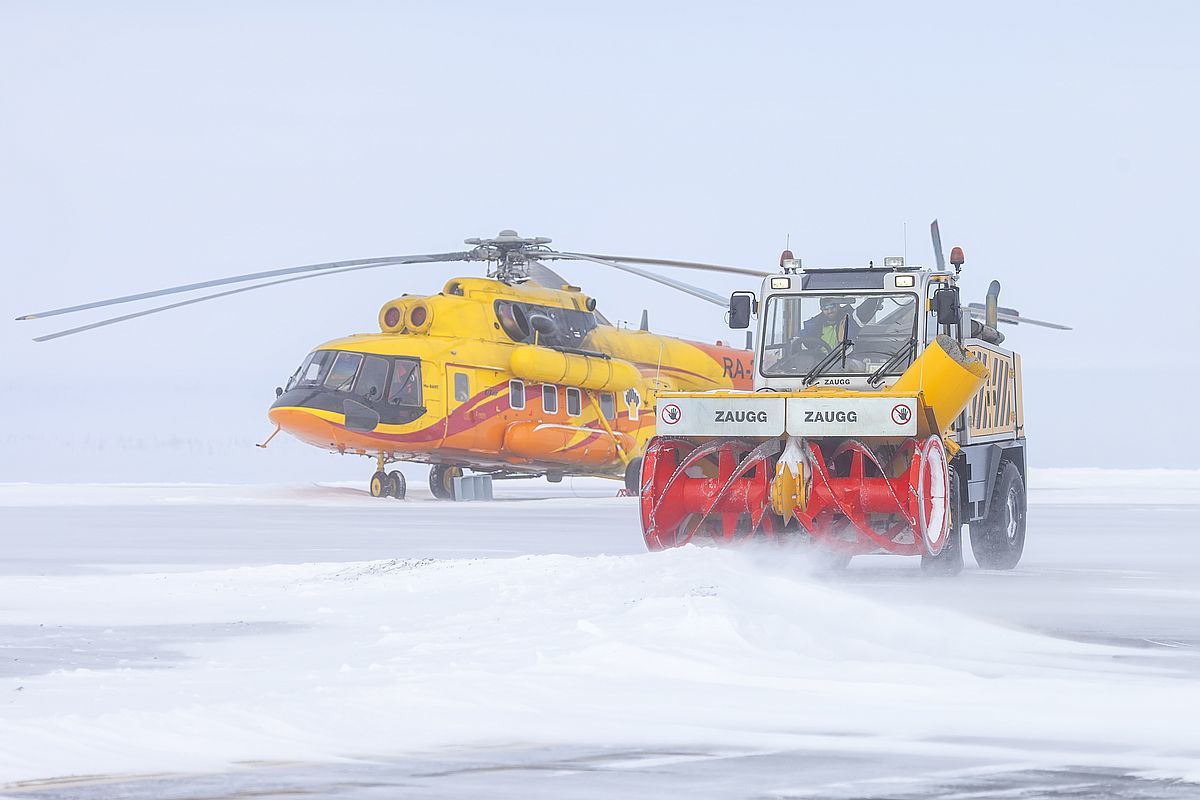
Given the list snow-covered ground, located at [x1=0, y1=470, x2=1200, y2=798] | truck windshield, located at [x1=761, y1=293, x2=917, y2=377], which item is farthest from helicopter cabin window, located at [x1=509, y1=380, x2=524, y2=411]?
truck windshield, located at [x1=761, y1=293, x2=917, y2=377]

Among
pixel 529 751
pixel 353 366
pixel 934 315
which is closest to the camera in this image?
pixel 529 751

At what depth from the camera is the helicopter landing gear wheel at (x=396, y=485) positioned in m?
30.2

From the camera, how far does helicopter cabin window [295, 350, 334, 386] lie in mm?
28953

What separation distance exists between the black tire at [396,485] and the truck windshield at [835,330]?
52.1 feet

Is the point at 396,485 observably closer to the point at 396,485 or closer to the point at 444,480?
→ the point at 396,485

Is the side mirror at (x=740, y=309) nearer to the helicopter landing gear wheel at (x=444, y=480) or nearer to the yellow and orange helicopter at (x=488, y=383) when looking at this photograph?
the yellow and orange helicopter at (x=488, y=383)

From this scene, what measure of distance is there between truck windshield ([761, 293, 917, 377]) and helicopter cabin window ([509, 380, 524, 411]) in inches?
601

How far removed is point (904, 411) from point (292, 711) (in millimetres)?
7288

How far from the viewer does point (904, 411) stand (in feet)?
43.4

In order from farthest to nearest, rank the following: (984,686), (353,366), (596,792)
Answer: (353,366) → (984,686) → (596,792)

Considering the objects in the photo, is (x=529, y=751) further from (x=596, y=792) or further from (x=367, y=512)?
(x=367, y=512)

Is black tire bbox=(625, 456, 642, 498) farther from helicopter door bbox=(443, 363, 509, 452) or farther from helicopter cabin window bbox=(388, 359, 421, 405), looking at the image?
helicopter cabin window bbox=(388, 359, 421, 405)

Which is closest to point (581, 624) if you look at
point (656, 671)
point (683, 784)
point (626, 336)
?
point (656, 671)

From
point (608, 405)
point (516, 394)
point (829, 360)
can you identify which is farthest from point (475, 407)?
point (829, 360)
